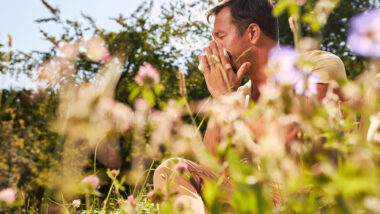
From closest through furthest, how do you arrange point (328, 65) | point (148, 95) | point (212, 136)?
point (148, 95)
point (328, 65)
point (212, 136)

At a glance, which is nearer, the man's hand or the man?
the man's hand

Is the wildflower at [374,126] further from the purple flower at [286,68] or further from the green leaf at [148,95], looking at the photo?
the green leaf at [148,95]

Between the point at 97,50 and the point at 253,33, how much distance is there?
236 inches

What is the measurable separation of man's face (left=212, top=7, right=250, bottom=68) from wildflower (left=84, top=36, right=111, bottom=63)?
18.4 feet

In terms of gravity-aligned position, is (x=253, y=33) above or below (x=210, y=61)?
above

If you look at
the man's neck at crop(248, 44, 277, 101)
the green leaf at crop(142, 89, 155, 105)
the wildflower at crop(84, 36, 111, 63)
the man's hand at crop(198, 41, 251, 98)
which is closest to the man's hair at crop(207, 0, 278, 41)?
the man's neck at crop(248, 44, 277, 101)

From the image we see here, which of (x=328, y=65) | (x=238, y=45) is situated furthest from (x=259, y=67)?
(x=328, y=65)

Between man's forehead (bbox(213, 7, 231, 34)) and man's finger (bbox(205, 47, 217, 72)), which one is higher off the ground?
man's forehead (bbox(213, 7, 231, 34))

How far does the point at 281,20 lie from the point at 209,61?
30.3 ft

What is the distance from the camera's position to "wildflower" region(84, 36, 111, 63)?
7.88 m

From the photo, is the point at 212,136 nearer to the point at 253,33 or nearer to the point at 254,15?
the point at 253,33

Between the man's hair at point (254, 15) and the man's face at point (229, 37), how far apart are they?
0.17 ft

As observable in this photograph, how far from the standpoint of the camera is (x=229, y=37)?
264cm

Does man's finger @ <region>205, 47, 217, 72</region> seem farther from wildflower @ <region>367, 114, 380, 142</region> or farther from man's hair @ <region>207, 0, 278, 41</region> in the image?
wildflower @ <region>367, 114, 380, 142</region>
